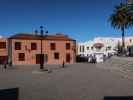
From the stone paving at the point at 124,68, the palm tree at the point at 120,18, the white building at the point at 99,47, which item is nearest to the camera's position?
the stone paving at the point at 124,68

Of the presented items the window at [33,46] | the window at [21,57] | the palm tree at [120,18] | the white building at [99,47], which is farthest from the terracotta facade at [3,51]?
the white building at [99,47]

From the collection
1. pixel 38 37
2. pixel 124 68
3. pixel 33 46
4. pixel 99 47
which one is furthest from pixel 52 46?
pixel 99 47

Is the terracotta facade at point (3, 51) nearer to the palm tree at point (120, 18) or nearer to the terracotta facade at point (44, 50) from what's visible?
the terracotta facade at point (44, 50)

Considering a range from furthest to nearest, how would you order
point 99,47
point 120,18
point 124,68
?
point 99,47 < point 120,18 < point 124,68

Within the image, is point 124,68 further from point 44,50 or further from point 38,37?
point 38,37

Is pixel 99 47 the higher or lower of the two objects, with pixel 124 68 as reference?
higher

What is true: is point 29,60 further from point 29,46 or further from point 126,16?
→ point 126,16

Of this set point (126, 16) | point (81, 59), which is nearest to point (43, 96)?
point (126, 16)

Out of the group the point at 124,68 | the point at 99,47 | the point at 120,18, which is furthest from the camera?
the point at 99,47

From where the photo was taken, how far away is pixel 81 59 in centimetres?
6394

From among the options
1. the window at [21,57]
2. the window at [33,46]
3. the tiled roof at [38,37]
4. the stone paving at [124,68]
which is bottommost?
the stone paving at [124,68]

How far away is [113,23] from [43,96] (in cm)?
4251

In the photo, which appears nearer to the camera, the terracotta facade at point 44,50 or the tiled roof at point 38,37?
the terracotta facade at point 44,50

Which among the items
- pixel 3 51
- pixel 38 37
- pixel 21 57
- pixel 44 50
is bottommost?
pixel 21 57
